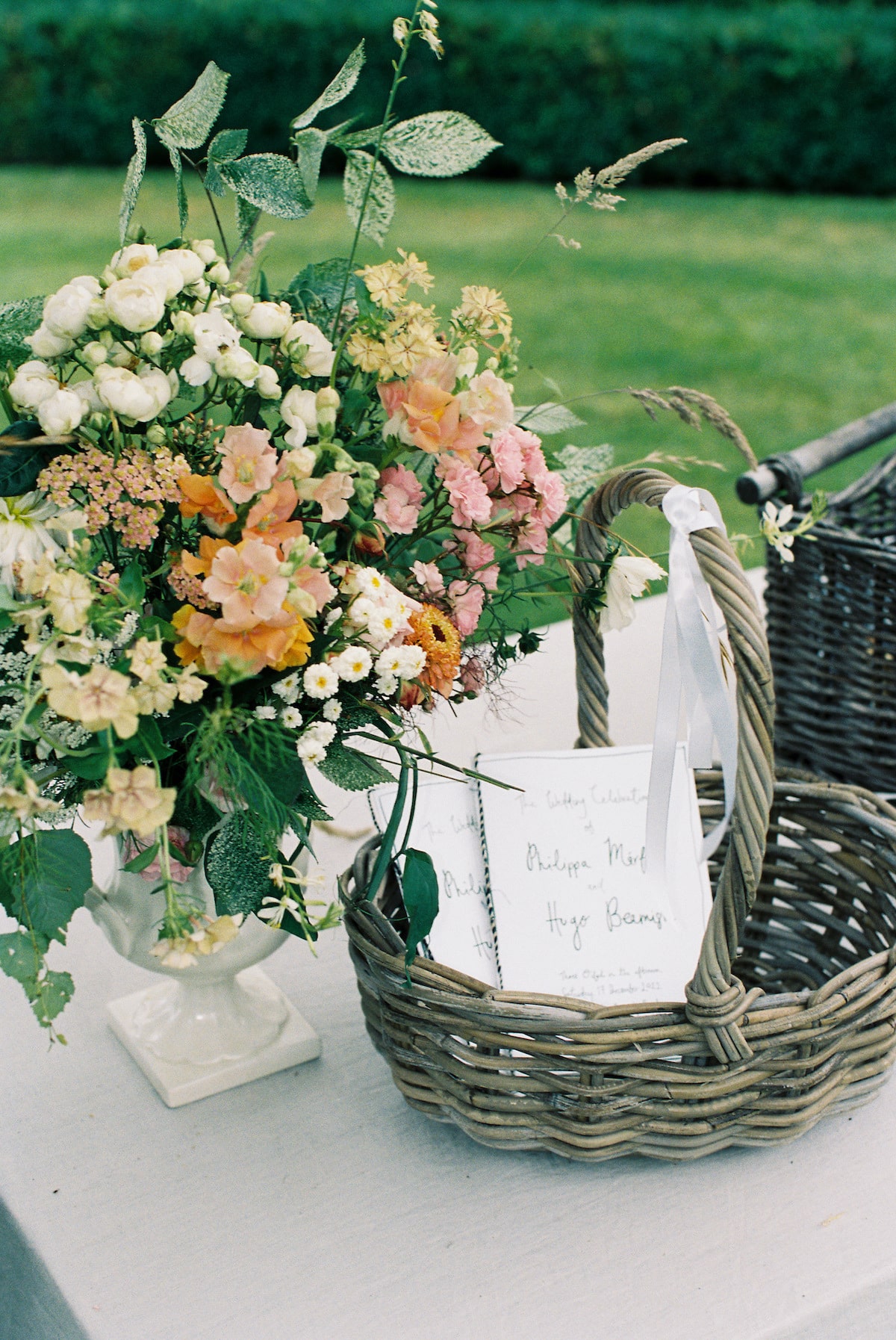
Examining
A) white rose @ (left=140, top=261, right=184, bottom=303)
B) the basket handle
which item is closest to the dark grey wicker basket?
the basket handle

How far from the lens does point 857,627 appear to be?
52.2 inches

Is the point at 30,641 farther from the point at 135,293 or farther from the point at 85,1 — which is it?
the point at 85,1

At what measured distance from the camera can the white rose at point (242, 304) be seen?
662 millimetres

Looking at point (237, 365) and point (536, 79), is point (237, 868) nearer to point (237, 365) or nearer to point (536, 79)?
point (237, 365)

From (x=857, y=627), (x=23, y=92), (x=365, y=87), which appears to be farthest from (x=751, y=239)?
(x=857, y=627)

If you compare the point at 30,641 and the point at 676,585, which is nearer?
the point at 30,641

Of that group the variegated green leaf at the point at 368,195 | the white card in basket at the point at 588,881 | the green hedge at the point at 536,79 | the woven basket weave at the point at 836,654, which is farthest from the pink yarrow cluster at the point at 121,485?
the green hedge at the point at 536,79

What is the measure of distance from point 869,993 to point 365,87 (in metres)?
7.78

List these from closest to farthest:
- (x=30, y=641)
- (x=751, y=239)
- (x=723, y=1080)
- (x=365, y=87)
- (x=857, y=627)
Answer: (x=30, y=641), (x=723, y=1080), (x=857, y=627), (x=751, y=239), (x=365, y=87)

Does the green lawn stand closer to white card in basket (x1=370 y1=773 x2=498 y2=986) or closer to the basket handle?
white card in basket (x1=370 y1=773 x2=498 y2=986)

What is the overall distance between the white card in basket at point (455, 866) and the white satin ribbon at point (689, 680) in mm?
131

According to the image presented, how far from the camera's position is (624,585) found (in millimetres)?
820

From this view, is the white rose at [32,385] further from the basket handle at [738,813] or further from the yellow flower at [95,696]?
the basket handle at [738,813]

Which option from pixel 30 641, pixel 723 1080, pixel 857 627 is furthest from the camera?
pixel 857 627
